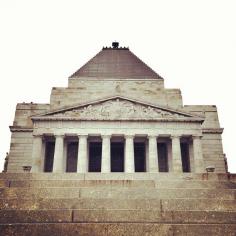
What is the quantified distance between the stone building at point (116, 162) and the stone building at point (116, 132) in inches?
3.5

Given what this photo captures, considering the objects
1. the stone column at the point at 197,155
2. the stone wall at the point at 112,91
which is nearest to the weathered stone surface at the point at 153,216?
the stone column at the point at 197,155

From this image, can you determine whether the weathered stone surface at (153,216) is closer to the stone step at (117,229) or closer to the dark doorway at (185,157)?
Answer: the stone step at (117,229)

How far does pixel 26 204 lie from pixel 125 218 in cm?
318

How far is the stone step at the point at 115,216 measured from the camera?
30.6ft

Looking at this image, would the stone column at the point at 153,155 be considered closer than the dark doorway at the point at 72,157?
Yes

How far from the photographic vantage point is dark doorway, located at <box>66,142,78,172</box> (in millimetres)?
29992

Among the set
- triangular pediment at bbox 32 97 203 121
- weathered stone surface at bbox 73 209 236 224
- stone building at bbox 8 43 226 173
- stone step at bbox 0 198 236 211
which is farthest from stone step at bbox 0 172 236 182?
triangular pediment at bbox 32 97 203 121

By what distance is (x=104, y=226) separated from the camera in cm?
890

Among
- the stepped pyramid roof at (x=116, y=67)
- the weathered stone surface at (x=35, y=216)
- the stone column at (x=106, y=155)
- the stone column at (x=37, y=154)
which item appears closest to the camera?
the weathered stone surface at (x=35, y=216)

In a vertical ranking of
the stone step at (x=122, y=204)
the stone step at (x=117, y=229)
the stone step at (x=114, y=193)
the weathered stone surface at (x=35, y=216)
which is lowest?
the stone step at (x=117, y=229)

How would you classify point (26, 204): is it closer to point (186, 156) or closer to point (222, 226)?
point (222, 226)

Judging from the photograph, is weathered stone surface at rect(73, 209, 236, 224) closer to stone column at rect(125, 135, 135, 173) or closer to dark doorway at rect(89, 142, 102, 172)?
stone column at rect(125, 135, 135, 173)

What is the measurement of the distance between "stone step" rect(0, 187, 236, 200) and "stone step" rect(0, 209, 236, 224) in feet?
3.65

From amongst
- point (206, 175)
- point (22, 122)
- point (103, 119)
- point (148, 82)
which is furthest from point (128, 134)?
point (206, 175)
